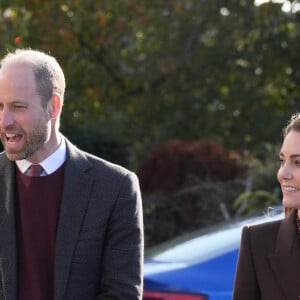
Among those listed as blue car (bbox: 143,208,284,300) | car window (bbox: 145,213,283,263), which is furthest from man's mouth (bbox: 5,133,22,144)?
car window (bbox: 145,213,283,263)

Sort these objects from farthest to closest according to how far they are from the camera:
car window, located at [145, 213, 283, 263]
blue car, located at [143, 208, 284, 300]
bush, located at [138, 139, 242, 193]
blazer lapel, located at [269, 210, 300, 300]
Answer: bush, located at [138, 139, 242, 193] < car window, located at [145, 213, 283, 263] < blue car, located at [143, 208, 284, 300] < blazer lapel, located at [269, 210, 300, 300]

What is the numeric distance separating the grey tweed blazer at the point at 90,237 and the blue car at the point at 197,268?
1169mm

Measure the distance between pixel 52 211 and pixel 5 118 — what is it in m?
0.39

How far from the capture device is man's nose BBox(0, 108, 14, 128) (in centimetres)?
393

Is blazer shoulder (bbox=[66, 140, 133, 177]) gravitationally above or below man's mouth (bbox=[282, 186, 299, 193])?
above

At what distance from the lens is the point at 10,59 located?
4.11 metres

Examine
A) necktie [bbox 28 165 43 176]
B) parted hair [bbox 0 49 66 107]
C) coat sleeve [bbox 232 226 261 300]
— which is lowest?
coat sleeve [bbox 232 226 261 300]

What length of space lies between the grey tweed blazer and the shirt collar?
3 cm

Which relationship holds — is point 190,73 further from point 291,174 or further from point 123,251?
point 291,174

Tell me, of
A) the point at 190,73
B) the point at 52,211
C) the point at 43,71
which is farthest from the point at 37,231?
the point at 190,73

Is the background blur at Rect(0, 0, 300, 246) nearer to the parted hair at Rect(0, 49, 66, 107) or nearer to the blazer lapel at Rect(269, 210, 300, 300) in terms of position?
the parted hair at Rect(0, 49, 66, 107)

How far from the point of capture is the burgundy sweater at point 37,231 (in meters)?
3.99

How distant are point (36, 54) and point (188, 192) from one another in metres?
6.89

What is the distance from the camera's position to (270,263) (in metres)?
3.93
